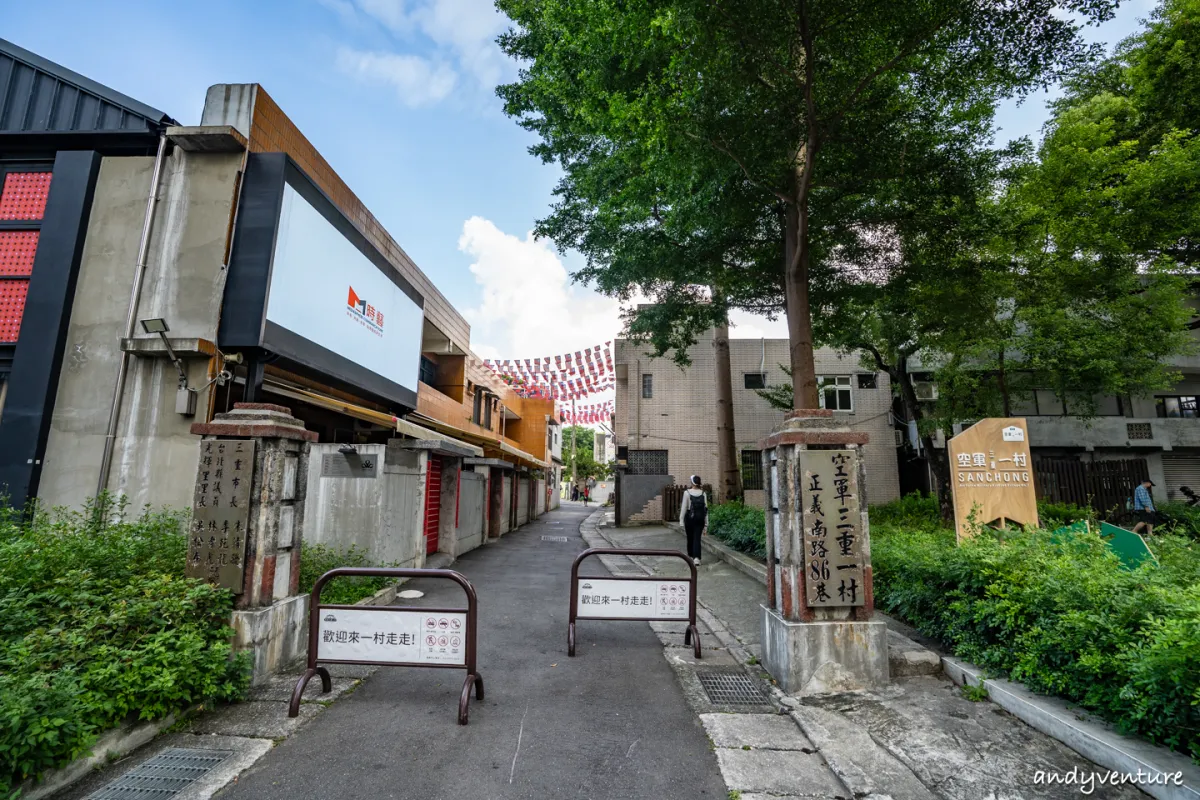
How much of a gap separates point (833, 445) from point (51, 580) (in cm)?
674

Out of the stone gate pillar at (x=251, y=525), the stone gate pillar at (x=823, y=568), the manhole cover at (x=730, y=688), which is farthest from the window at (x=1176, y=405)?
the stone gate pillar at (x=251, y=525)

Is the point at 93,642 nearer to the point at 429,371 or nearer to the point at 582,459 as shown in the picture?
the point at 429,371

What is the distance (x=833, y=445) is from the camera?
5.05m

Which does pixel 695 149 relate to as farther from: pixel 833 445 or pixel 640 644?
pixel 640 644

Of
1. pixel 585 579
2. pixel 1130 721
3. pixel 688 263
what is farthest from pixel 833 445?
pixel 688 263

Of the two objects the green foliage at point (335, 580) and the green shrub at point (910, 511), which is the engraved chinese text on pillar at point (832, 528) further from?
the green shrub at point (910, 511)

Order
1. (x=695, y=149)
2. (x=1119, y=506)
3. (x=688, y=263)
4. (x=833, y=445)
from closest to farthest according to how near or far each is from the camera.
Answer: (x=833, y=445) < (x=695, y=149) < (x=688, y=263) < (x=1119, y=506)

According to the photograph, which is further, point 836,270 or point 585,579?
point 836,270

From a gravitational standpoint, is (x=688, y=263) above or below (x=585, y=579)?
above

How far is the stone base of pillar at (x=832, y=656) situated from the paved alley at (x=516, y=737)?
1.07 metres

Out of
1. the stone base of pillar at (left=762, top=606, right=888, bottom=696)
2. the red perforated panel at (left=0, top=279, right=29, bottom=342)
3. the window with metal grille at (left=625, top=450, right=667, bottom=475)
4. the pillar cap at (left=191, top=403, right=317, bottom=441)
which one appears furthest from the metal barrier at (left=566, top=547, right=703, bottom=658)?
the window with metal grille at (left=625, top=450, right=667, bottom=475)

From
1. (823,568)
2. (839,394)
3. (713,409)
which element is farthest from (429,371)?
(839,394)

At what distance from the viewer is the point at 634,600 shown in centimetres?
590

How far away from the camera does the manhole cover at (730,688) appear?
465 cm
